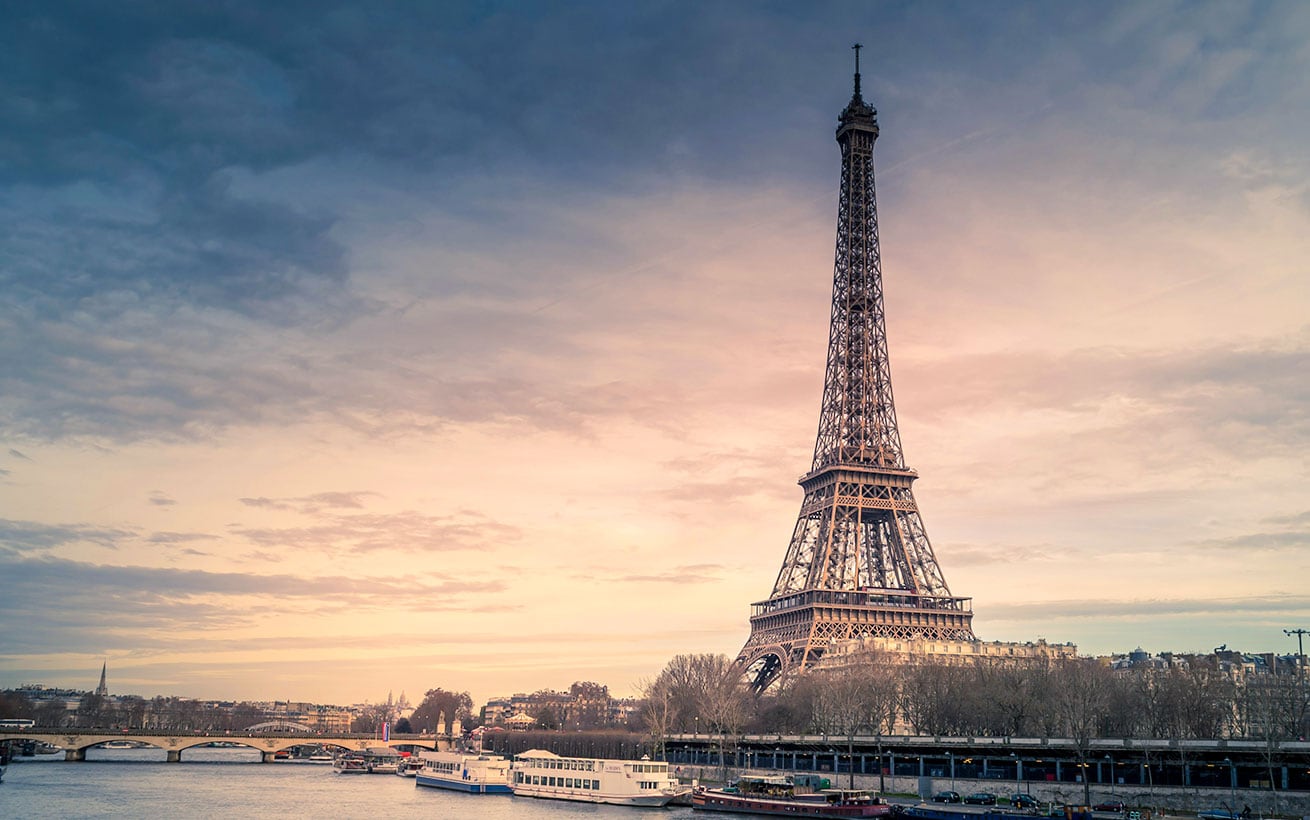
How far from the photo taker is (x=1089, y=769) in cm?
8344

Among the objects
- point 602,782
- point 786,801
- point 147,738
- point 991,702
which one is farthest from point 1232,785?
point 147,738

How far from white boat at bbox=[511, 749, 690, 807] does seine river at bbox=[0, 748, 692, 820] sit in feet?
6.52

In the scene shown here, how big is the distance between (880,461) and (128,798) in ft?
309

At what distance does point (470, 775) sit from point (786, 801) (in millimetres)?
45738

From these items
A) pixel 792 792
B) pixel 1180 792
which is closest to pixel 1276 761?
pixel 1180 792

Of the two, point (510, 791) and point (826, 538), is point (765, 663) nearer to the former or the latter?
point (826, 538)

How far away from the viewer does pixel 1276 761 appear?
74188 mm

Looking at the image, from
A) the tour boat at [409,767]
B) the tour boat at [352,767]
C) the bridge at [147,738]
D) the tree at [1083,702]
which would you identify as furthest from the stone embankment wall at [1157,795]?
the bridge at [147,738]

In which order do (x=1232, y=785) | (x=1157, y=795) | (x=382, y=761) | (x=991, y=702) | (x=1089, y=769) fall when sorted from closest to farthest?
(x=1232, y=785)
(x=1157, y=795)
(x=1089, y=769)
(x=991, y=702)
(x=382, y=761)

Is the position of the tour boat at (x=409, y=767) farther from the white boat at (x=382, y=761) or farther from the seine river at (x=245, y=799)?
the seine river at (x=245, y=799)

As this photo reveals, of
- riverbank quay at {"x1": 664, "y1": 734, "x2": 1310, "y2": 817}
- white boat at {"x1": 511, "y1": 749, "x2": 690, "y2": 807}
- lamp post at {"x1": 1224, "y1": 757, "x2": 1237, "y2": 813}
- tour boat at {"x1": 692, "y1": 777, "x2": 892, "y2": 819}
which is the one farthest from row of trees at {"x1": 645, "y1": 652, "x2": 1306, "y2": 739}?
white boat at {"x1": 511, "y1": 749, "x2": 690, "y2": 807}

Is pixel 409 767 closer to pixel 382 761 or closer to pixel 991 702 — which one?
pixel 382 761

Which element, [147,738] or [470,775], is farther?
[147,738]

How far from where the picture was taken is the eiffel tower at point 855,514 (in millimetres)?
140250
